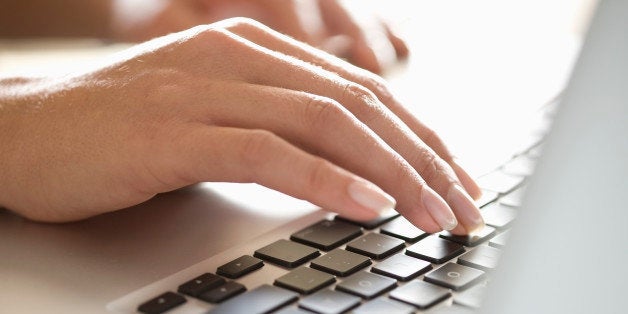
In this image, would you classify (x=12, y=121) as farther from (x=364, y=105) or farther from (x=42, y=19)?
(x=42, y=19)

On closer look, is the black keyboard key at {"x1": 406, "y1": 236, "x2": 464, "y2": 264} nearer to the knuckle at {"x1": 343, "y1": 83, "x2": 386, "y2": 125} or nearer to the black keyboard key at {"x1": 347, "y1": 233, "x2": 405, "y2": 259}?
the black keyboard key at {"x1": 347, "y1": 233, "x2": 405, "y2": 259}

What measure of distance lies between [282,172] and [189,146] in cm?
7

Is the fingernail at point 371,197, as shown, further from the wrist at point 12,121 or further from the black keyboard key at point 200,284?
the wrist at point 12,121

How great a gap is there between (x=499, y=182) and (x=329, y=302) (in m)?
0.28

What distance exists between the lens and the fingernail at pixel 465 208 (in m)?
0.59

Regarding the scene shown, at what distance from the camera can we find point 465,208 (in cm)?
60

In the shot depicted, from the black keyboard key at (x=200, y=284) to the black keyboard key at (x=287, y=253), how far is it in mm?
45

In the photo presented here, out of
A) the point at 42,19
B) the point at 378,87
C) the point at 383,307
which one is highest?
the point at 42,19

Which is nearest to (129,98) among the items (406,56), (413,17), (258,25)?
(258,25)

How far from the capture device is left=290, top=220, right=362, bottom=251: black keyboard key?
58cm

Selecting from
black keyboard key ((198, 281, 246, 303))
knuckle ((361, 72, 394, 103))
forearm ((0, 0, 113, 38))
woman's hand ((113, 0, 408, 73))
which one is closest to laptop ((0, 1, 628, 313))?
black keyboard key ((198, 281, 246, 303))

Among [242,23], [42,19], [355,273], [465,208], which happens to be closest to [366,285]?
[355,273]

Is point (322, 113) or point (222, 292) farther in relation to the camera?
point (322, 113)

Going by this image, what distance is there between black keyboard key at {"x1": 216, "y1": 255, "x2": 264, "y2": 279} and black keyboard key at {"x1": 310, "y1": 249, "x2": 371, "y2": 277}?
0.04 metres
